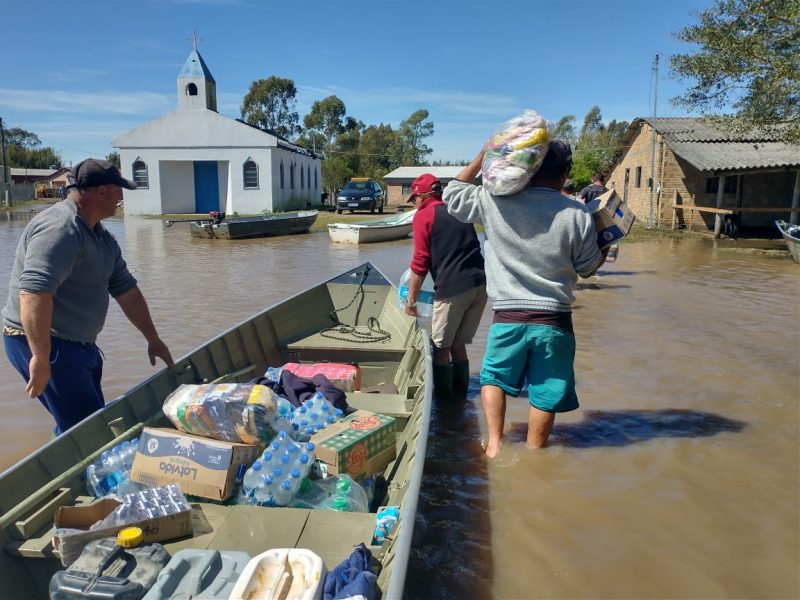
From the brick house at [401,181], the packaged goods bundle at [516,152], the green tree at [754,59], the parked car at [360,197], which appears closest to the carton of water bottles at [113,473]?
the packaged goods bundle at [516,152]

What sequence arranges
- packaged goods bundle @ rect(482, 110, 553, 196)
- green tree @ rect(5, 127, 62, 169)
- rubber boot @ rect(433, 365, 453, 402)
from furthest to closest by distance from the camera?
1. green tree @ rect(5, 127, 62, 169)
2. rubber boot @ rect(433, 365, 453, 402)
3. packaged goods bundle @ rect(482, 110, 553, 196)

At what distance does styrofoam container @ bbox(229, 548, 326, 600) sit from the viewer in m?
2.26

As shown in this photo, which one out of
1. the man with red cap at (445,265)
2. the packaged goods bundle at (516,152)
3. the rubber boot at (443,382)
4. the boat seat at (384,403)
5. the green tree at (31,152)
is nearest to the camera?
the packaged goods bundle at (516,152)

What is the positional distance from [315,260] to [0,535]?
14.5 meters

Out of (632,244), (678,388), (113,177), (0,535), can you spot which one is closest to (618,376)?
(678,388)

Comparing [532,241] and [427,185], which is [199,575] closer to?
[532,241]

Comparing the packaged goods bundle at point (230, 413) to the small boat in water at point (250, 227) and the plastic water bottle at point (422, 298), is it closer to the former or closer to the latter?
the plastic water bottle at point (422, 298)

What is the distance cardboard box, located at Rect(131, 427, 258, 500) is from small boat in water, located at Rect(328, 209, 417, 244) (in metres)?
17.7

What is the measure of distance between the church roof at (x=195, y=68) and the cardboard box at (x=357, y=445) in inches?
1310

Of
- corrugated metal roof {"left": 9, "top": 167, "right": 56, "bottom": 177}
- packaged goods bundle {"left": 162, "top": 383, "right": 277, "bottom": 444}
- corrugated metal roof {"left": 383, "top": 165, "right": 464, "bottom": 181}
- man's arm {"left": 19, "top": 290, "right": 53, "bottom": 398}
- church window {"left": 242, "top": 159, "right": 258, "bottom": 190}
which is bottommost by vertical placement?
packaged goods bundle {"left": 162, "top": 383, "right": 277, "bottom": 444}

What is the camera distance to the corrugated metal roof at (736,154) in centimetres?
1975

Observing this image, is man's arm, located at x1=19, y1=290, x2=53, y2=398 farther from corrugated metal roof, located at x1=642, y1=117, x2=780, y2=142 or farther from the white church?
the white church

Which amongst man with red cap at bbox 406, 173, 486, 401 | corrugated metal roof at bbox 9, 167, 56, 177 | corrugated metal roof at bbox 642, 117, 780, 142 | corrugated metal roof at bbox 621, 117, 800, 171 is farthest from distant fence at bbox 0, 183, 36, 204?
man with red cap at bbox 406, 173, 486, 401

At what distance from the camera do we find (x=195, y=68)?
33188mm
